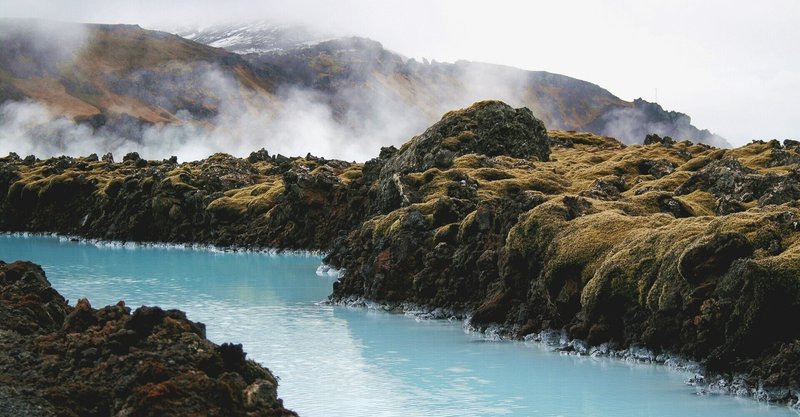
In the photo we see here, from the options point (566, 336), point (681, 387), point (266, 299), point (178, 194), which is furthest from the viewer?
point (178, 194)

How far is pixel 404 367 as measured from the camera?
33.4 meters

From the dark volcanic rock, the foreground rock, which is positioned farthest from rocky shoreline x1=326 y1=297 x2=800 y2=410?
the dark volcanic rock

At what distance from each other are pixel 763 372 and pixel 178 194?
8932 cm

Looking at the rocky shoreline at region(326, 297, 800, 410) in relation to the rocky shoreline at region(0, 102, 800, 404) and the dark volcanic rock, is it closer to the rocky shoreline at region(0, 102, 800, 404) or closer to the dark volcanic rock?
the rocky shoreline at region(0, 102, 800, 404)

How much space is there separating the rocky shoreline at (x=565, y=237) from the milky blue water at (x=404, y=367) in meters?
1.55

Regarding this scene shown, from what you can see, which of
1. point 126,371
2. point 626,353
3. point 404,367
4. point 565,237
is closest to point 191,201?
point 565,237

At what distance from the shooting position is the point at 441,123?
87.1m

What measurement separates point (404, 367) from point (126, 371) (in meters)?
16.7

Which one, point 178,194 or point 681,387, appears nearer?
point 681,387

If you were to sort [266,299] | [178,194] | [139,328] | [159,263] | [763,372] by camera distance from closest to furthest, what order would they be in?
[139,328], [763,372], [266,299], [159,263], [178,194]

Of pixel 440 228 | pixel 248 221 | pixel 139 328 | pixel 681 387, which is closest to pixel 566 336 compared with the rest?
pixel 681 387

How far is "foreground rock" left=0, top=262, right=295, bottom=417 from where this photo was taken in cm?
1644

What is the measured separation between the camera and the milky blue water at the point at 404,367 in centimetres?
2662

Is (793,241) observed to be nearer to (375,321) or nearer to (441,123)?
(375,321)
